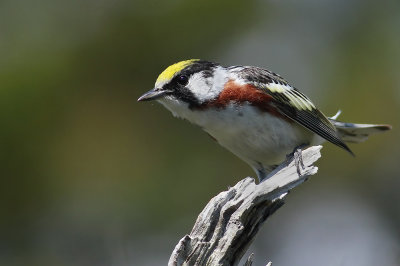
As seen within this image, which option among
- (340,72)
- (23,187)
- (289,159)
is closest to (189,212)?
(23,187)

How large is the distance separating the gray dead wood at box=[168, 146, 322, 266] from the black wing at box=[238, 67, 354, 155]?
1660mm

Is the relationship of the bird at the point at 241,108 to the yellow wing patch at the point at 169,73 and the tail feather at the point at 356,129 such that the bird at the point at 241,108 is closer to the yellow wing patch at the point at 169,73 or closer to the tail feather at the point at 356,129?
the yellow wing patch at the point at 169,73

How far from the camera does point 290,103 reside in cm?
793

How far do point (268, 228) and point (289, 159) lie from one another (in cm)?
584

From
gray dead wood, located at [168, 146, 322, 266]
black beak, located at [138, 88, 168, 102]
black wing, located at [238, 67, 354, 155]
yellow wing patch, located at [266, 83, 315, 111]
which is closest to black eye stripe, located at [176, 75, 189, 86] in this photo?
black beak, located at [138, 88, 168, 102]

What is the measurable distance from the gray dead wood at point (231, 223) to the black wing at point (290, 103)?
1660 mm

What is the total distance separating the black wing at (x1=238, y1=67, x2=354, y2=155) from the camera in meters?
7.77

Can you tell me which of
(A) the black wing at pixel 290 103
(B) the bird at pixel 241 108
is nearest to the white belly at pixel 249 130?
(B) the bird at pixel 241 108

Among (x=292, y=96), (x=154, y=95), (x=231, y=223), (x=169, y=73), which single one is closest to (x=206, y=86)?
(x=169, y=73)

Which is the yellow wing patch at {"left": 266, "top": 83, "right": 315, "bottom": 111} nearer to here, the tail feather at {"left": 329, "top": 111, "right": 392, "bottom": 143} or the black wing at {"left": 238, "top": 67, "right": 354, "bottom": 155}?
the black wing at {"left": 238, "top": 67, "right": 354, "bottom": 155}

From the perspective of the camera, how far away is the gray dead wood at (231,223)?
603cm

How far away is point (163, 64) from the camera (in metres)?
12.1

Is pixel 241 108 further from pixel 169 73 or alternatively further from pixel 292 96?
pixel 292 96

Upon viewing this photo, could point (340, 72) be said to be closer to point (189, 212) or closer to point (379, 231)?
point (379, 231)
